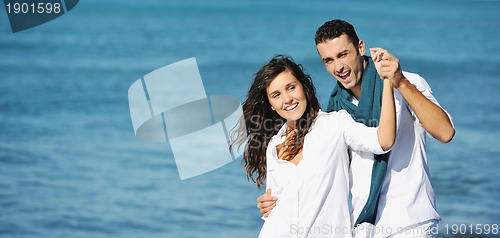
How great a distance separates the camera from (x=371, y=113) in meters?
3.38

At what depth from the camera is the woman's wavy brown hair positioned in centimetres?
340

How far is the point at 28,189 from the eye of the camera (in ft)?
25.9

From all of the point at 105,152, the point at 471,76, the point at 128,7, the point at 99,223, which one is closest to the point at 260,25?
the point at 128,7

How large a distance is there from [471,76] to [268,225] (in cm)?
1160

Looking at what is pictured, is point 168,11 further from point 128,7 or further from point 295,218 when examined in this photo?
point 295,218

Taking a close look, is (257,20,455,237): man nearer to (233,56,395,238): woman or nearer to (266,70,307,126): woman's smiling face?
(233,56,395,238): woman

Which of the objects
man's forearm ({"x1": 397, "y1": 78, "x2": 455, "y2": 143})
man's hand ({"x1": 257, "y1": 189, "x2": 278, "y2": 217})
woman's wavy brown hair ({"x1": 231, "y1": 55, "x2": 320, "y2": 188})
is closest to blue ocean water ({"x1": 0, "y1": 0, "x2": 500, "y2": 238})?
woman's wavy brown hair ({"x1": 231, "y1": 55, "x2": 320, "y2": 188})

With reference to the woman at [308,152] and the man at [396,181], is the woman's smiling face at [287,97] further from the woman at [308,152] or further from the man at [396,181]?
the man at [396,181]

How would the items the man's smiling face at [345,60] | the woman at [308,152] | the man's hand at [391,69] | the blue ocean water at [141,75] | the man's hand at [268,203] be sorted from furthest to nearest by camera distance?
the blue ocean water at [141,75], the man's smiling face at [345,60], the man's hand at [268,203], the woman at [308,152], the man's hand at [391,69]

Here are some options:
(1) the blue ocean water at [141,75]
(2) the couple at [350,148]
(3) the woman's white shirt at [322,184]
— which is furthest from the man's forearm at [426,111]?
(1) the blue ocean water at [141,75]

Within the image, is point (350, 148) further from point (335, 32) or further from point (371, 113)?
point (335, 32)

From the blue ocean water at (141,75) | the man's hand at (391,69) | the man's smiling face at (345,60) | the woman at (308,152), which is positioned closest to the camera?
the man's hand at (391,69)

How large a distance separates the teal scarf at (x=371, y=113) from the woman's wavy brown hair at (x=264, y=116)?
0.51 ft

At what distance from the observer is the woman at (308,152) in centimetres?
322
